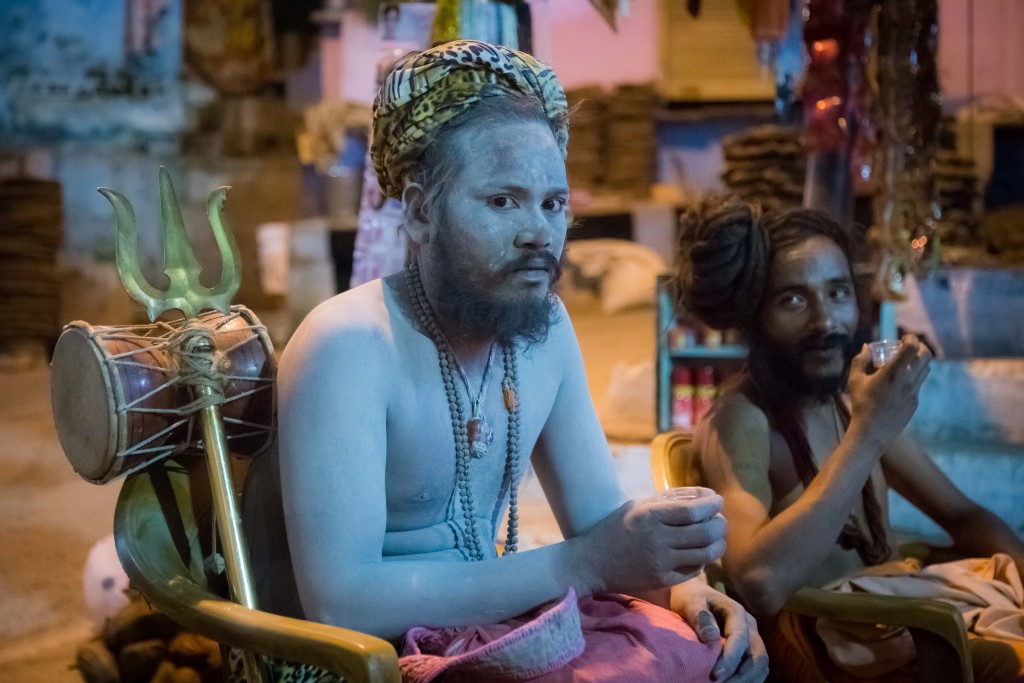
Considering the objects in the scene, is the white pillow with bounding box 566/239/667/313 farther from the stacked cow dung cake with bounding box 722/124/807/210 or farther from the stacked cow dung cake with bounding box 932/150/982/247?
the stacked cow dung cake with bounding box 932/150/982/247

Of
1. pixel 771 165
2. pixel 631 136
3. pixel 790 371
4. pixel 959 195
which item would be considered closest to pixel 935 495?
pixel 790 371

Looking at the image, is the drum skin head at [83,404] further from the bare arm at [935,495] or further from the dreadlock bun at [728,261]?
the bare arm at [935,495]

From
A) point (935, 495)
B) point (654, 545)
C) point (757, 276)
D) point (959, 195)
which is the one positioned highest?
point (959, 195)

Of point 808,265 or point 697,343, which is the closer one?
point 808,265

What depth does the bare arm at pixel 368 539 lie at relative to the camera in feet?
5.85

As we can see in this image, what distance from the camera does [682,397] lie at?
5.31m

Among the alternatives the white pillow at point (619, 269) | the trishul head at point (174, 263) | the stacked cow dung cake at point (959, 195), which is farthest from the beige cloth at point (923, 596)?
the white pillow at point (619, 269)

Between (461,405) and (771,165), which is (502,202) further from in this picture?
(771,165)

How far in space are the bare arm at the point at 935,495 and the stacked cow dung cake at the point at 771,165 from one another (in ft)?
15.7

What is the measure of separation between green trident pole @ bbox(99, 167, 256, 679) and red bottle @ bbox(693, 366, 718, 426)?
349 cm

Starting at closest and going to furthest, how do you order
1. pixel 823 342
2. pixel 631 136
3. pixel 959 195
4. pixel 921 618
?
1. pixel 921 618
2. pixel 823 342
3. pixel 959 195
4. pixel 631 136

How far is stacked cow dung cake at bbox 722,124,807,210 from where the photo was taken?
299 inches

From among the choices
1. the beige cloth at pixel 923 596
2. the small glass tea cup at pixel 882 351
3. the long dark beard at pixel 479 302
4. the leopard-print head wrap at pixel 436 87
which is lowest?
the beige cloth at pixel 923 596

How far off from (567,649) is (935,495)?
1.64m
